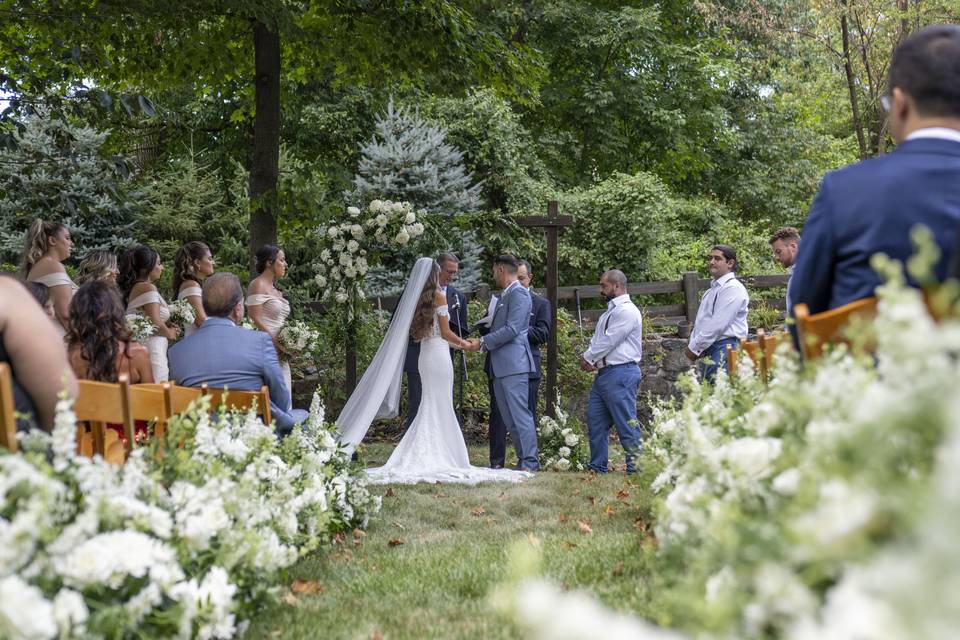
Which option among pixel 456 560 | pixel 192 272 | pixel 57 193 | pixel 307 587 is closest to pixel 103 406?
pixel 307 587

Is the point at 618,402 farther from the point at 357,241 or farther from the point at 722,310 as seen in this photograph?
the point at 357,241

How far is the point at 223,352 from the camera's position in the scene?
19.6 ft

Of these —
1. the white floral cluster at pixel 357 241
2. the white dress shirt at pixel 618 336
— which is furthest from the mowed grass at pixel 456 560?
the white floral cluster at pixel 357 241

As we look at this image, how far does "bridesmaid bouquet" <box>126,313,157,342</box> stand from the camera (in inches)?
308

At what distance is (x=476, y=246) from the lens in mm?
17328

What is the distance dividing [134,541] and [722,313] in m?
7.10

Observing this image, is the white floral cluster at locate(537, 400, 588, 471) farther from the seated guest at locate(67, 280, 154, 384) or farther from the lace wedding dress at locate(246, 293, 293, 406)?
the seated guest at locate(67, 280, 154, 384)

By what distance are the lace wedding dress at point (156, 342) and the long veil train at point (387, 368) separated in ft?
8.70

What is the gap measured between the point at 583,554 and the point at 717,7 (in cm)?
1822

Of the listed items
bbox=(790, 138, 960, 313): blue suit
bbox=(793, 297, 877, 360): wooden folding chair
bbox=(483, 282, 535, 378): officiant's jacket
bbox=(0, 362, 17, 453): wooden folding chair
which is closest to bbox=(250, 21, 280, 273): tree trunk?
bbox=(483, 282, 535, 378): officiant's jacket

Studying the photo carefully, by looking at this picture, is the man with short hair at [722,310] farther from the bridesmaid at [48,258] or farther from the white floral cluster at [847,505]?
the white floral cluster at [847,505]

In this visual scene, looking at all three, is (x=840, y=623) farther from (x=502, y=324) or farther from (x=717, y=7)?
(x=717, y=7)

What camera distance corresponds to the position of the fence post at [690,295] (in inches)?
664

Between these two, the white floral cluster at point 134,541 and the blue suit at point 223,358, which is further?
the blue suit at point 223,358
